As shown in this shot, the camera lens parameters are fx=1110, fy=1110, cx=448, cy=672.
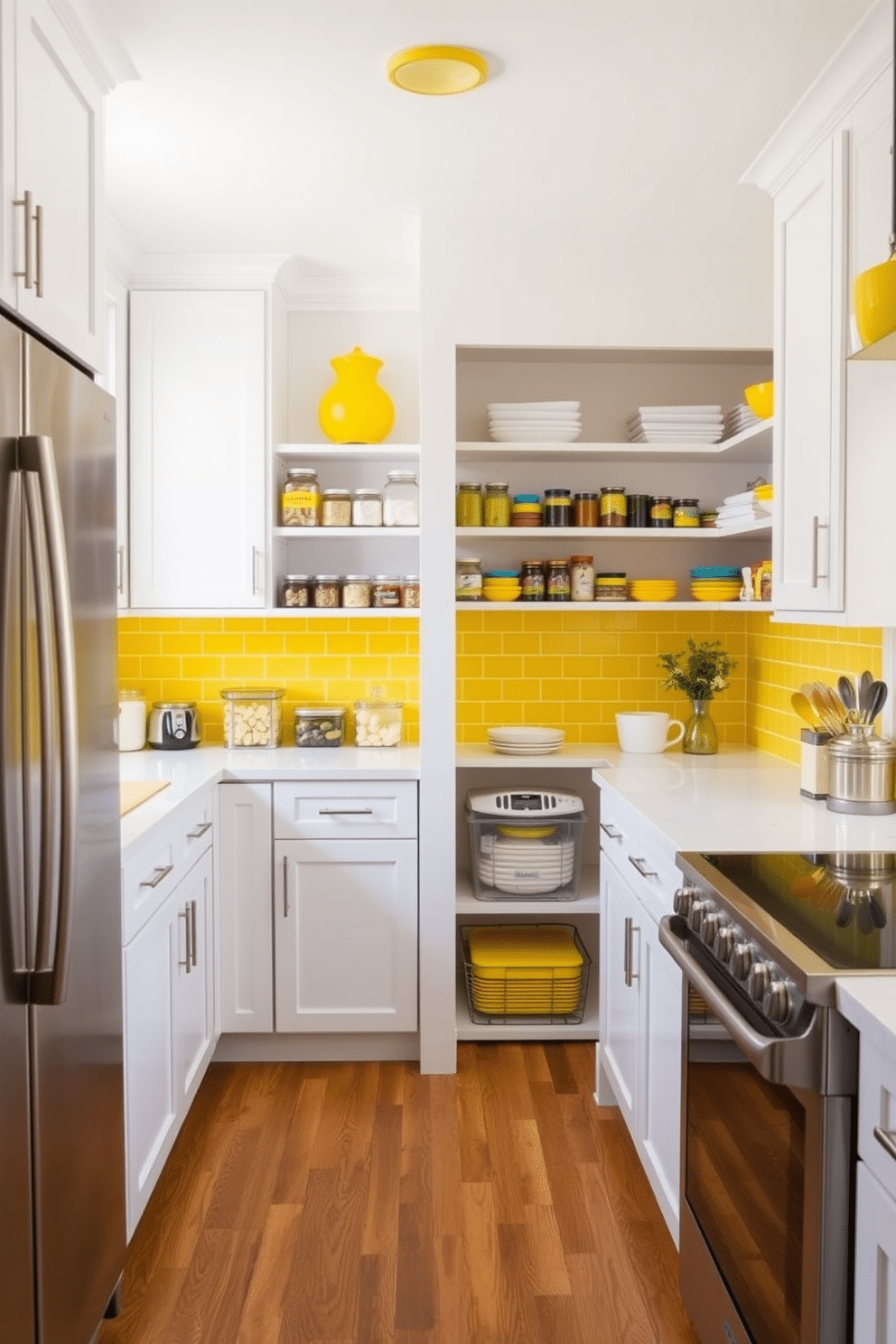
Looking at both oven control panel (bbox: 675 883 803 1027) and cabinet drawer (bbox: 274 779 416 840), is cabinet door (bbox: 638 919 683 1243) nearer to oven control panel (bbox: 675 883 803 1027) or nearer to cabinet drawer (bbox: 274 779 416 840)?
oven control panel (bbox: 675 883 803 1027)

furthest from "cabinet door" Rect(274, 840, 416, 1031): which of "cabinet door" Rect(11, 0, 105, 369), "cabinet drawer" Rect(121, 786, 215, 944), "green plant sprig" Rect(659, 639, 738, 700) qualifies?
"cabinet door" Rect(11, 0, 105, 369)

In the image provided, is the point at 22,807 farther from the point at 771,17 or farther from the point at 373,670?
the point at 373,670

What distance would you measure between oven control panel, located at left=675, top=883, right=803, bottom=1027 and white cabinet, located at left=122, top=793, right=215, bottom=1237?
1.10 meters

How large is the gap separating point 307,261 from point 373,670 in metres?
1.39

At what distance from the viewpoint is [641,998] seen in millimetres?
2529

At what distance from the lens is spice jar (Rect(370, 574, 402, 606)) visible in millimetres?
3715

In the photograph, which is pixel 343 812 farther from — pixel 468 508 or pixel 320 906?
pixel 468 508

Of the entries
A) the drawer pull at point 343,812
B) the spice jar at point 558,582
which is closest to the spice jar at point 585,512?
the spice jar at point 558,582

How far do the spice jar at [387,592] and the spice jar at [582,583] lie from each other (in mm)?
586

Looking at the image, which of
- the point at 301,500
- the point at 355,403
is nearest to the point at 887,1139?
the point at 301,500

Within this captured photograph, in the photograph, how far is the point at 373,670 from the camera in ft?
13.0

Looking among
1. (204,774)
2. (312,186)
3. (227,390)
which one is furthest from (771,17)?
(204,774)

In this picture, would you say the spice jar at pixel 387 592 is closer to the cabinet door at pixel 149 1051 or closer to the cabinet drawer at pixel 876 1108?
the cabinet door at pixel 149 1051

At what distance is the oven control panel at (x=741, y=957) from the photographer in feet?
5.01
